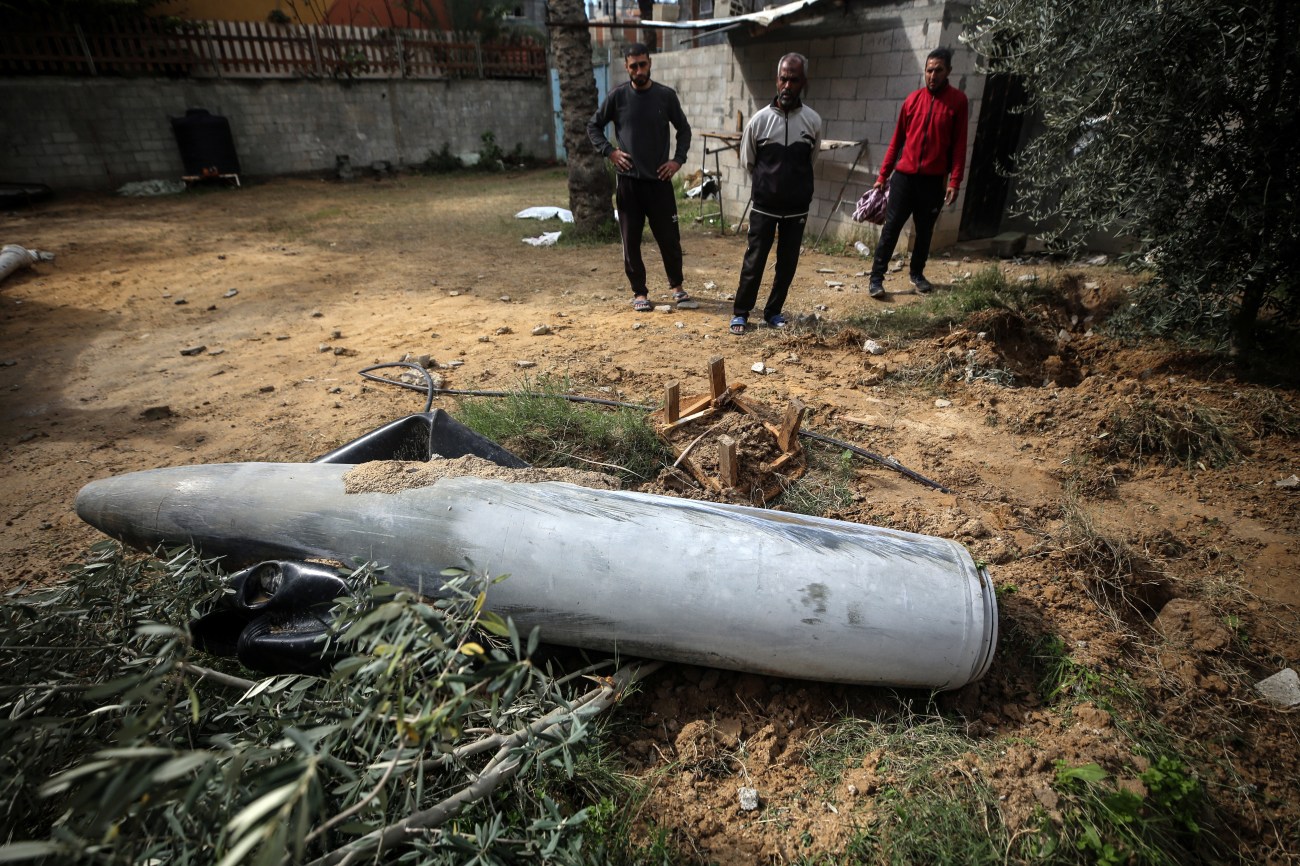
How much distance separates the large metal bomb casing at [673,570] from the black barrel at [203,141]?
12.9 m

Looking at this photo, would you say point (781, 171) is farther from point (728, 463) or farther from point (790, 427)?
point (728, 463)

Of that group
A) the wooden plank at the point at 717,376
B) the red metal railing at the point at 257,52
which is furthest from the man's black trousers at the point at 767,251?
the red metal railing at the point at 257,52

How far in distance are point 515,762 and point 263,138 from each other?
15.0 m

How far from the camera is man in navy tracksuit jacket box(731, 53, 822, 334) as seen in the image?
4.40 m

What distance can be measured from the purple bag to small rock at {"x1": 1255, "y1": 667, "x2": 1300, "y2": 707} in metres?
4.90

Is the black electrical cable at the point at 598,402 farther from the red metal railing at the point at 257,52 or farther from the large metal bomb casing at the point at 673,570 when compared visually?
the red metal railing at the point at 257,52

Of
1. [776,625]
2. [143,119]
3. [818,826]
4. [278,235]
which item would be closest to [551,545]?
[776,625]

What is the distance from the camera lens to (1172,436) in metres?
3.21

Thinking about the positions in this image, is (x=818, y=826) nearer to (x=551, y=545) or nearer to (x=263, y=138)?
(x=551, y=545)

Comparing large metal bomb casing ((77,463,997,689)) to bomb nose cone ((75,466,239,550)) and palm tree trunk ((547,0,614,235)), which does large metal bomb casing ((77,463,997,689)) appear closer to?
bomb nose cone ((75,466,239,550))

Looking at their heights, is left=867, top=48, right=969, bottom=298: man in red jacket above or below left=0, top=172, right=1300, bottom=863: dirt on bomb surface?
above

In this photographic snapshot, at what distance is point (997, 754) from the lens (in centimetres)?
174

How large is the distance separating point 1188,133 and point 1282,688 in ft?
11.1

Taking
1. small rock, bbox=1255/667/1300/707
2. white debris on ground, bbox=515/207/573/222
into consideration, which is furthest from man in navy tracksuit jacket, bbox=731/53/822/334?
white debris on ground, bbox=515/207/573/222
